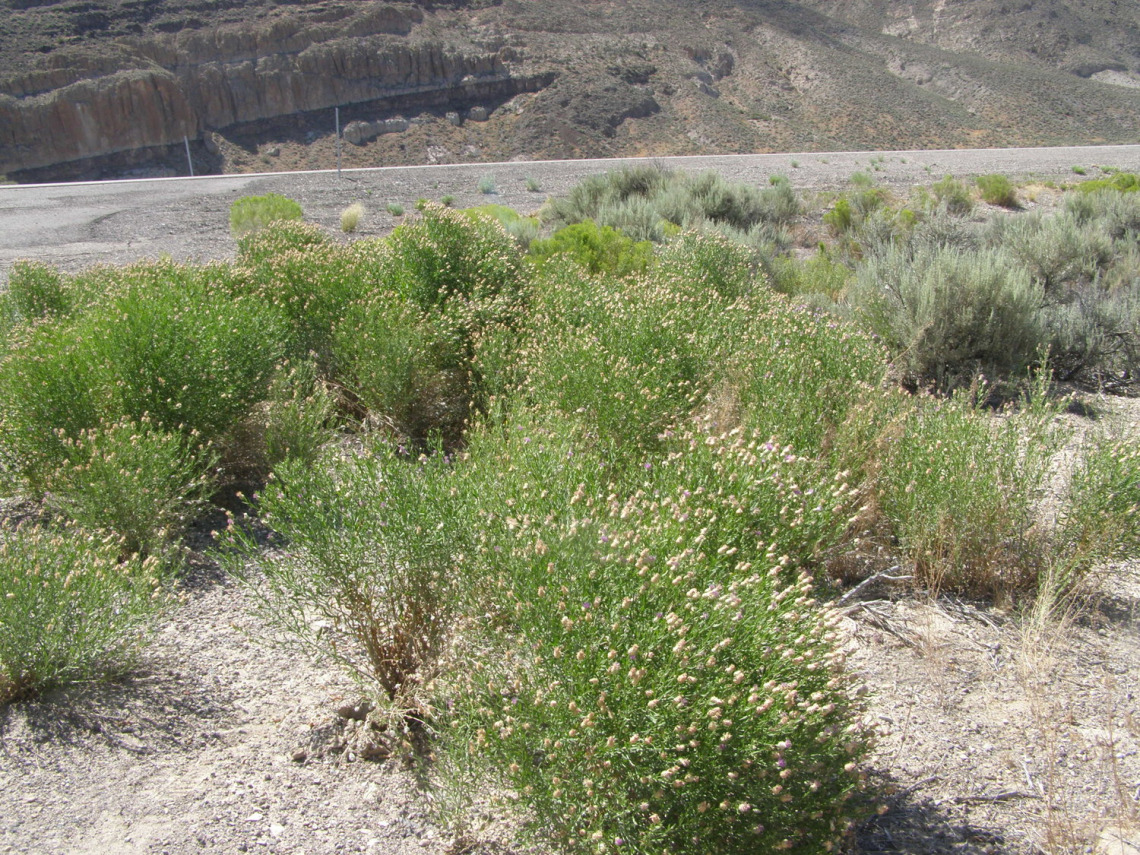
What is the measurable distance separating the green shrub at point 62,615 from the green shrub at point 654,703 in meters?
1.63

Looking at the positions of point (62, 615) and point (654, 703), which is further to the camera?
point (62, 615)

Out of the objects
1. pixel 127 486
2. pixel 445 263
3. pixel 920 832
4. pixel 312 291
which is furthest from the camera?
pixel 445 263

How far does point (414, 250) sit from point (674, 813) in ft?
18.2

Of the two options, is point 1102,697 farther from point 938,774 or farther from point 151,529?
point 151,529

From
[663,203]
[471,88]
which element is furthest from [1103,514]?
[471,88]

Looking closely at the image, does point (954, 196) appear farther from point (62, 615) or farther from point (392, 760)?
point (62, 615)

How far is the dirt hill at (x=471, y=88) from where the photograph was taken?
4159 centimetres

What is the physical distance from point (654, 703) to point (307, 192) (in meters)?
17.5

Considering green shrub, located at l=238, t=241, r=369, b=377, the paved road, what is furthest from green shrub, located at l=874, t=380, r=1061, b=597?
the paved road

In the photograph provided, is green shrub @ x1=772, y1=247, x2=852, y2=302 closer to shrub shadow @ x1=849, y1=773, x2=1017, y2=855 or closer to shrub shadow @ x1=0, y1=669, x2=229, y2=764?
shrub shadow @ x1=849, y1=773, x2=1017, y2=855

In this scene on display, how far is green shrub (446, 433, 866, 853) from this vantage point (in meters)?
2.32

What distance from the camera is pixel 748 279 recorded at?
28.8 ft

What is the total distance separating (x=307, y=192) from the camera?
1766cm

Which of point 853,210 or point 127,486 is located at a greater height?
point 127,486
